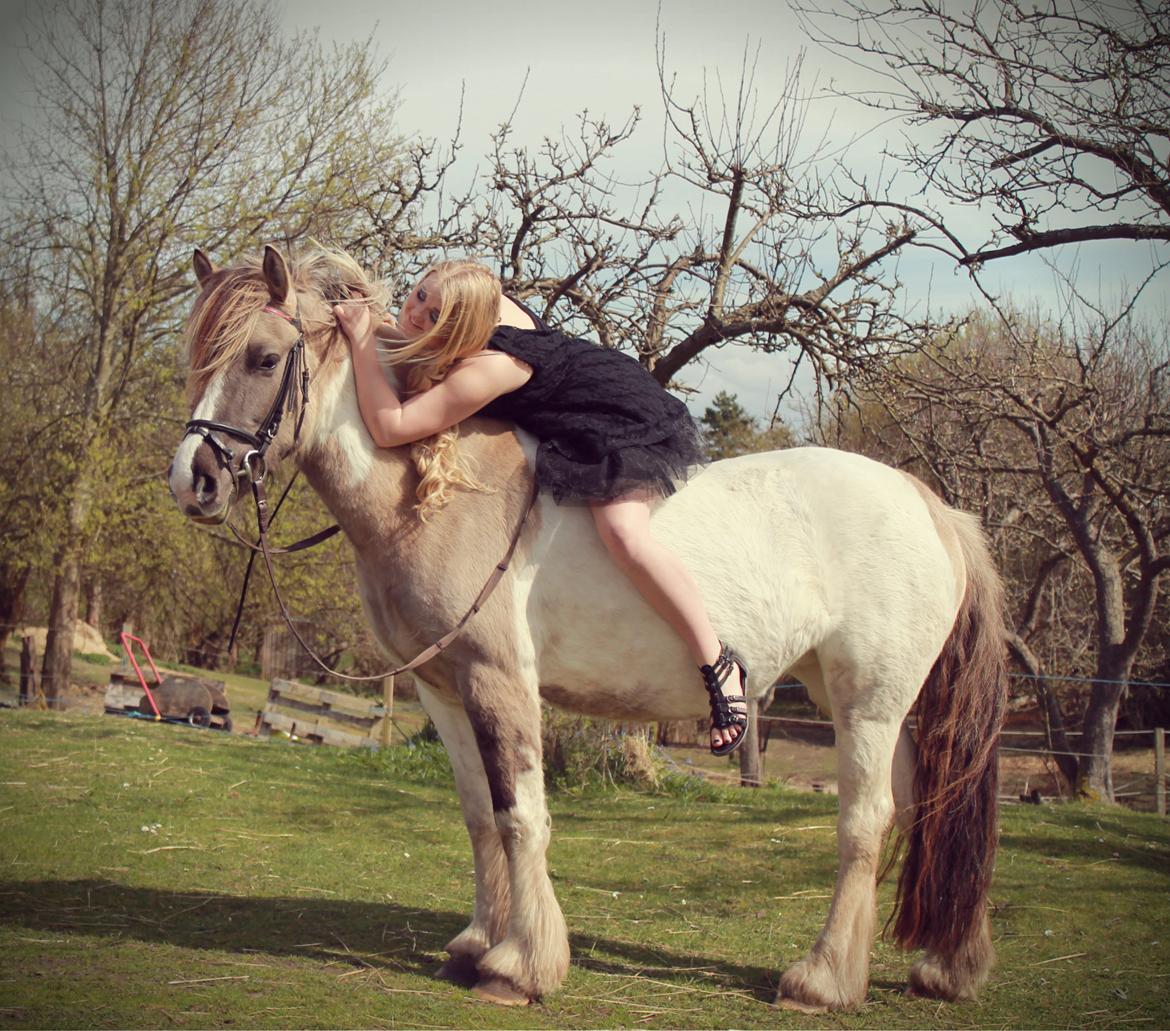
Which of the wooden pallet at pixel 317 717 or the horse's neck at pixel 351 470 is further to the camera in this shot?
the wooden pallet at pixel 317 717

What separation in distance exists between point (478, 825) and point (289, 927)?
0.93m

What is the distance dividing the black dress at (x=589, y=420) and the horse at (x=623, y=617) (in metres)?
Result: 0.10

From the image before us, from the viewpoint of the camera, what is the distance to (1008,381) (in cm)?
771

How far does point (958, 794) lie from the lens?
379 cm

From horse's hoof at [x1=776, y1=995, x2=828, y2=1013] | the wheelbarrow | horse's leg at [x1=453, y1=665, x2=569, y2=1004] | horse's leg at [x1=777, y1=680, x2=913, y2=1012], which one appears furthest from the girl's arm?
the wheelbarrow

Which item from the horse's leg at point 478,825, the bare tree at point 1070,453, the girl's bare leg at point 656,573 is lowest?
the horse's leg at point 478,825

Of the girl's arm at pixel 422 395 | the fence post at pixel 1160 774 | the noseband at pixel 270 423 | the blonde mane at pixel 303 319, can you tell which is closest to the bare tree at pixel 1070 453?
the fence post at pixel 1160 774

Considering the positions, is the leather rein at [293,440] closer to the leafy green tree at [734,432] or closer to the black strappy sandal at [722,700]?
the black strappy sandal at [722,700]

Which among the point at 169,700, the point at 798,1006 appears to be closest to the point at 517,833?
the point at 798,1006

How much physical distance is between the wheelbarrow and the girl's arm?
10.5 metres

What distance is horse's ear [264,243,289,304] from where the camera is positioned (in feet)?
10.8

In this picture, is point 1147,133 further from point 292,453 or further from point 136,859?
point 136,859

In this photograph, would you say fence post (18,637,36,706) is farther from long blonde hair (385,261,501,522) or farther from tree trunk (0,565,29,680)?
long blonde hair (385,261,501,522)

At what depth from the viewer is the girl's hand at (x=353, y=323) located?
3537mm
